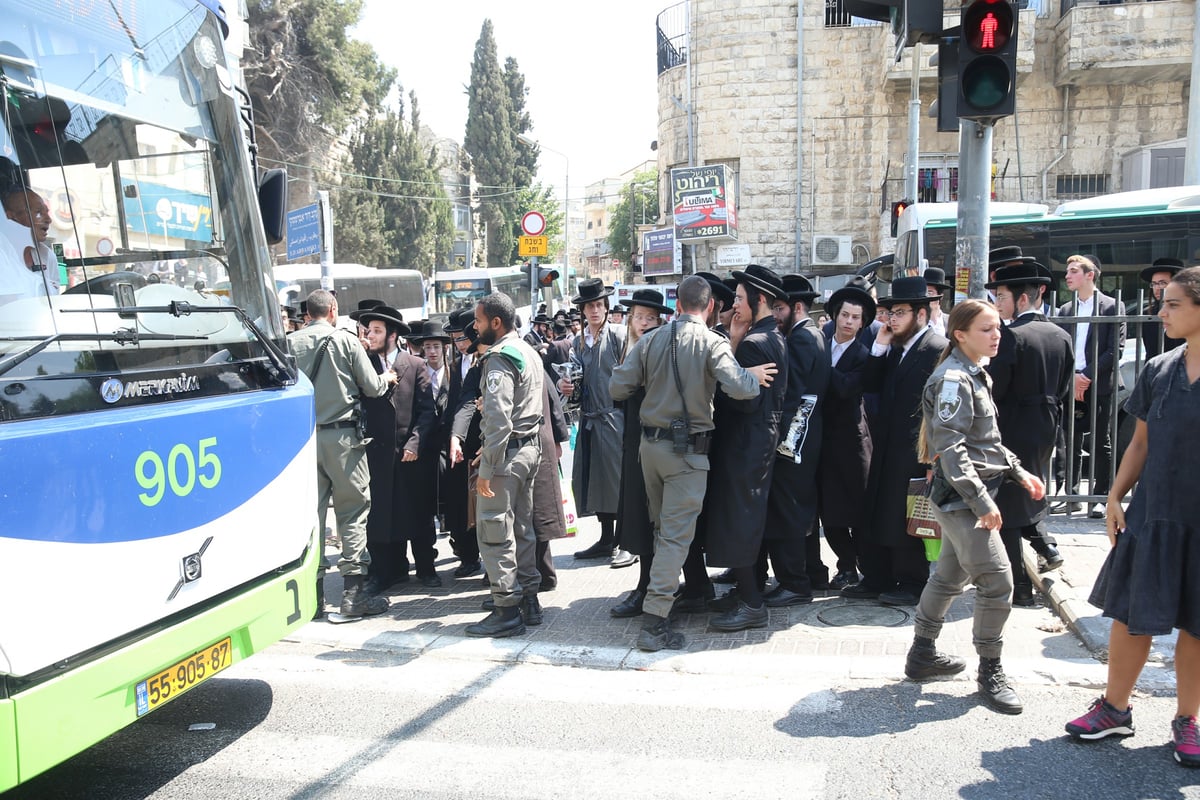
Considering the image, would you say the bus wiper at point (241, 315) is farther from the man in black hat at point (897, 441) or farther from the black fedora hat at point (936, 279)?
the black fedora hat at point (936, 279)

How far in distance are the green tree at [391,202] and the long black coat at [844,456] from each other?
35.6m

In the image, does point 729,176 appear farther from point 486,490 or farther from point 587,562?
point 486,490

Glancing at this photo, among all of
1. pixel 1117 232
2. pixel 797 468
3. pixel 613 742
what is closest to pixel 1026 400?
pixel 797 468

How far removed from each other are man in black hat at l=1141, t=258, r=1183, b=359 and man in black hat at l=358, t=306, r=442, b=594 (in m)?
5.39

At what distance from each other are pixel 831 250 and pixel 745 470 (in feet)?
74.0

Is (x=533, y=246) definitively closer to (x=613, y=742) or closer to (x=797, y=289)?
(x=797, y=289)

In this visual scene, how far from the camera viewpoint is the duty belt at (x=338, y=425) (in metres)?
5.80

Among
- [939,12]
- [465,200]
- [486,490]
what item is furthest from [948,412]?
[465,200]

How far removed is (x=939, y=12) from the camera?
5.98 m

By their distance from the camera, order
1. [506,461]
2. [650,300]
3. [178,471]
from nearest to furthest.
→ [178,471] < [506,461] < [650,300]

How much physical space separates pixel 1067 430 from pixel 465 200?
5668cm

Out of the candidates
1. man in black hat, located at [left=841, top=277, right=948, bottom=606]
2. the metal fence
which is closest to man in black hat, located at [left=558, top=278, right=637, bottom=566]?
man in black hat, located at [left=841, top=277, right=948, bottom=606]

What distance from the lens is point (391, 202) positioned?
148 ft

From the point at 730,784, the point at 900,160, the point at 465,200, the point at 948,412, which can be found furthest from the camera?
the point at 465,200
